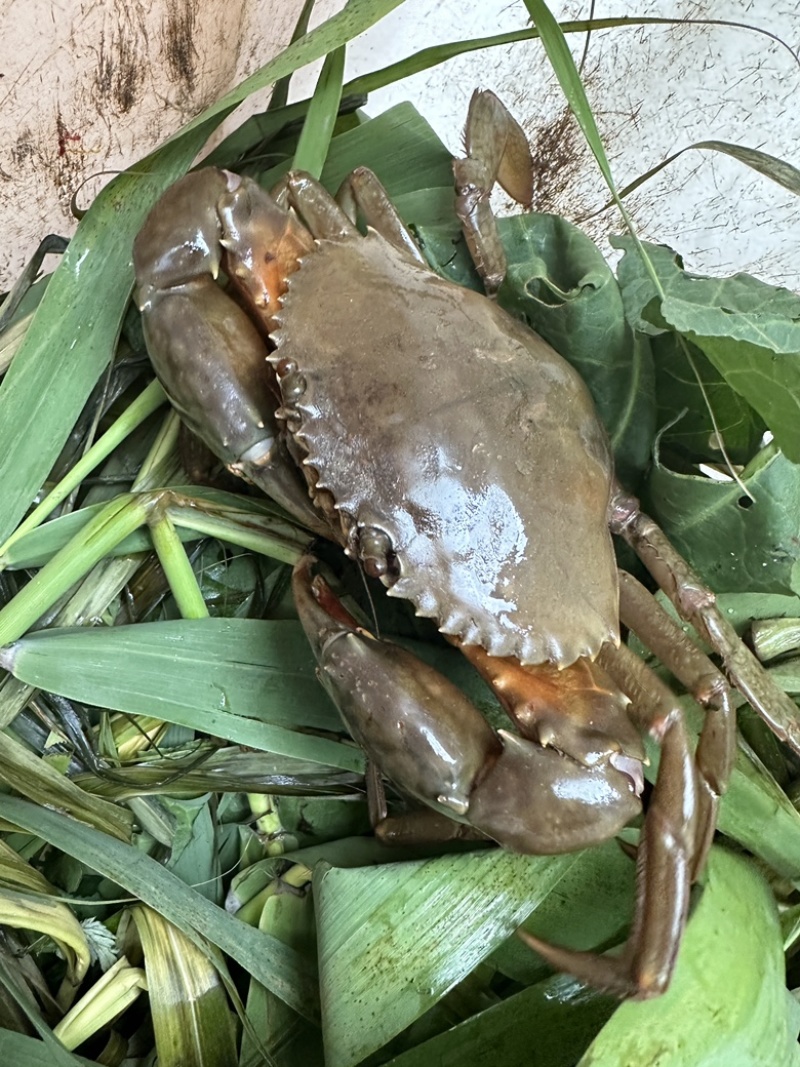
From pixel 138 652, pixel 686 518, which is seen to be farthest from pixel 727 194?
pixel 138 652

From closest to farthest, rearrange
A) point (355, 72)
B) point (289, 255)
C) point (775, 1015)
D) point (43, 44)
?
point (775, 1015) < point (289, 255) < point (43, 44) < point (355, 72)

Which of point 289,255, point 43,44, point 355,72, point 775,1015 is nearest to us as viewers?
point 775,1015

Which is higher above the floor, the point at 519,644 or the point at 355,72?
the point at 355,72

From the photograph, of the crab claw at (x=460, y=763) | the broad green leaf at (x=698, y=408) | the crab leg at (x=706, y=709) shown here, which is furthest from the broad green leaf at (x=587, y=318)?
the crab claw at (x=460, y=763)

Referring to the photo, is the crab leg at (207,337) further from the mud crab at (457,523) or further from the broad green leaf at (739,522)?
the broad green leaf at (739,522)

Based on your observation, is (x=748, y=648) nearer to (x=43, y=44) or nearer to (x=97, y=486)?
(x=97, y=486)

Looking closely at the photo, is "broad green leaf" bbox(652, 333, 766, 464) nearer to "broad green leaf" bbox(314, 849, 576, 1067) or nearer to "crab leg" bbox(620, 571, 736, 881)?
"crab leg" bbox(620, 571, 736, 881)

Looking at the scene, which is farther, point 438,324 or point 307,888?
point 307,888

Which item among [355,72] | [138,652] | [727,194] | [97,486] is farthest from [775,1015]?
[355,72]

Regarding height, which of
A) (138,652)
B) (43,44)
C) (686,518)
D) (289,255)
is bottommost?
(686,518)
